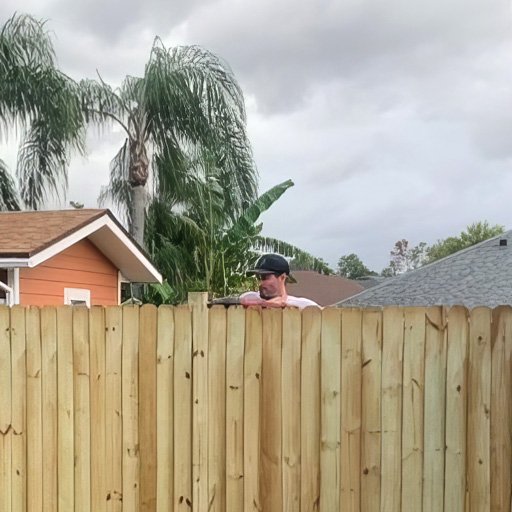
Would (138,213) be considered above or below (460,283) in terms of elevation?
above

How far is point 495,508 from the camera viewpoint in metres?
3.52

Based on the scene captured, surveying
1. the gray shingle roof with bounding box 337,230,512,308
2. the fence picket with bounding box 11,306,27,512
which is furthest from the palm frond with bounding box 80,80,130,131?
the fence picket with bounding box 11,306,27,512

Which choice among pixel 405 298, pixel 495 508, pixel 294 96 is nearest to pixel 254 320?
pixel 495 508

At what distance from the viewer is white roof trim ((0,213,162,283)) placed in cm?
917

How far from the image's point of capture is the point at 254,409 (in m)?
3.91

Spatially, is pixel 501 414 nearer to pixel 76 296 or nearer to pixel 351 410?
pixel 351 410

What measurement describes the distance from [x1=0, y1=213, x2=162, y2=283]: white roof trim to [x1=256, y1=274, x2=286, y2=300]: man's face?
16.6ft

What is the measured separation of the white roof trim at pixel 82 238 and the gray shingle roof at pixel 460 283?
13.0 ft

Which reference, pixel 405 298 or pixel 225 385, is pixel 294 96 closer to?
pixel 405 298

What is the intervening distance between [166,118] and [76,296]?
8.55 meters

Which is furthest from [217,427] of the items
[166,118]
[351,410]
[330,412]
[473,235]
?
[473,235]

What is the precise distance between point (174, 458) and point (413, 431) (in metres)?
1.32

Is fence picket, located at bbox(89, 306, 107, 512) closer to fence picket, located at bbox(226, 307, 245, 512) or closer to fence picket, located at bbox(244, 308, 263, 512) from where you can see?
fence picket, located at bbox(226, 307, 245, 512)

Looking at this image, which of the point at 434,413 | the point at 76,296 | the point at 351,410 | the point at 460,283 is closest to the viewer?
the point at 434,413
